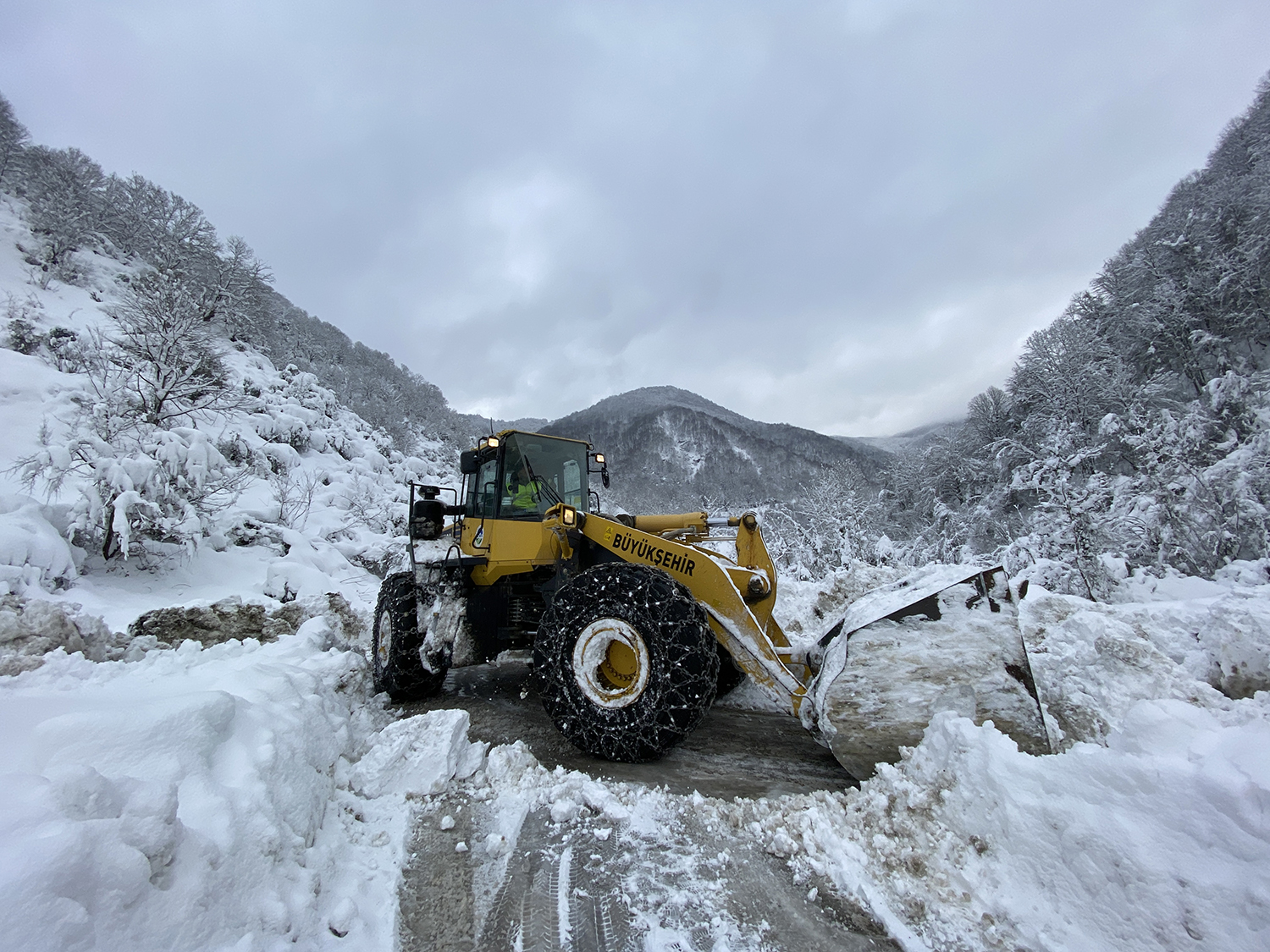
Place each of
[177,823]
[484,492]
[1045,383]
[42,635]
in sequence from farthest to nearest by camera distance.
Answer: [1045,383] < [484,492] < [42,635] < [177,823]

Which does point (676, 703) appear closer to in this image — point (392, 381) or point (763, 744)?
point (763, 744)

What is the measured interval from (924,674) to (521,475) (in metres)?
4.01

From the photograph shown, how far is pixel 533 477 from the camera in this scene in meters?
5.54

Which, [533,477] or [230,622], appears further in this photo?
[230,622]

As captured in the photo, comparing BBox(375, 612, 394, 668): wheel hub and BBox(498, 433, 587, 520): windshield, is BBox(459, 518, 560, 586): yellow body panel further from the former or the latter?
BBox(375, 612, 394, 668): wheel hub

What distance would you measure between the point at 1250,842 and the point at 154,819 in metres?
3.54

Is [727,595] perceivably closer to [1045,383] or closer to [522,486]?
[522,486]

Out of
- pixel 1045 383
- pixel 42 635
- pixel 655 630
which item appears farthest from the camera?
pixel 1045 383

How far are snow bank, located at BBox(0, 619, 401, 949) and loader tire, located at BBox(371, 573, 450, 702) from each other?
1.80 m

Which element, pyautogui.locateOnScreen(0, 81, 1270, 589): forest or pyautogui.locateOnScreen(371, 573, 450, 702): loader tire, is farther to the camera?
pyautogui.locateOnScreen(0, 81, 1270, 589): forest

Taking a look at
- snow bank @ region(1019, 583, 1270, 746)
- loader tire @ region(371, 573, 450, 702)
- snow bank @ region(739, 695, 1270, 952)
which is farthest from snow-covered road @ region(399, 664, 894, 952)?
loader tire @ region(371, 573, 450, 702)

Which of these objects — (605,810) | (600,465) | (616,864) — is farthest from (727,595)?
(600,465)

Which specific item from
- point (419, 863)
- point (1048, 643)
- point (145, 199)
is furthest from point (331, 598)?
point (145, 199)

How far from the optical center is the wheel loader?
2.88 meters
